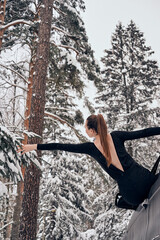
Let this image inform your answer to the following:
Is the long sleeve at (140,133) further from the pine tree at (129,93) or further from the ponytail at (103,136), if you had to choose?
the pine tree at (129,93)

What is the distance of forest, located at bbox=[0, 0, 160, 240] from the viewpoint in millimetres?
8125

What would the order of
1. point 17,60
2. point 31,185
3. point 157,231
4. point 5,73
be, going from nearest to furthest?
point 157,231
point 31,185
point 5,73
point 17,60

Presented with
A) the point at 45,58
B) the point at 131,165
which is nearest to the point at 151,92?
the point at 45,58

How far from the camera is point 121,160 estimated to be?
2512mm

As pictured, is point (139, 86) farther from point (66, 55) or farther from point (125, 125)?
point (66, 55)

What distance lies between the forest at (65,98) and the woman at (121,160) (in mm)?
2381

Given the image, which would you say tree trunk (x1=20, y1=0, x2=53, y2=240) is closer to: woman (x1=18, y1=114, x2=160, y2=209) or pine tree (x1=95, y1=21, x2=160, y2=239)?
pine tree (x1=95, y1=21, x2=160, y2=239)

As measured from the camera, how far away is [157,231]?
4.82ft

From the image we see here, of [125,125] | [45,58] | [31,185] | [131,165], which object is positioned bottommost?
[31,185]

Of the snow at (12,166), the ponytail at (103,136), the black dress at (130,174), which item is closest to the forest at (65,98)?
the snow at (12,166)

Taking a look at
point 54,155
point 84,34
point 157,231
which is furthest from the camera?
point 54,155

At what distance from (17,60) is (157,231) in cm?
1330

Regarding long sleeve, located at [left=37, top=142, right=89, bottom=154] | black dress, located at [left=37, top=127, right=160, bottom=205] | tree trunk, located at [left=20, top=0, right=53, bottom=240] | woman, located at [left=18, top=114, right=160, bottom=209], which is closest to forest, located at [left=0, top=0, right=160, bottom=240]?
tree trunk, located at [left=20, top=0, right=53, bottom=240]

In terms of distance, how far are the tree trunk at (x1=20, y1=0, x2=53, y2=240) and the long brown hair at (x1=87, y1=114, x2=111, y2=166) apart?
4.38 meters
